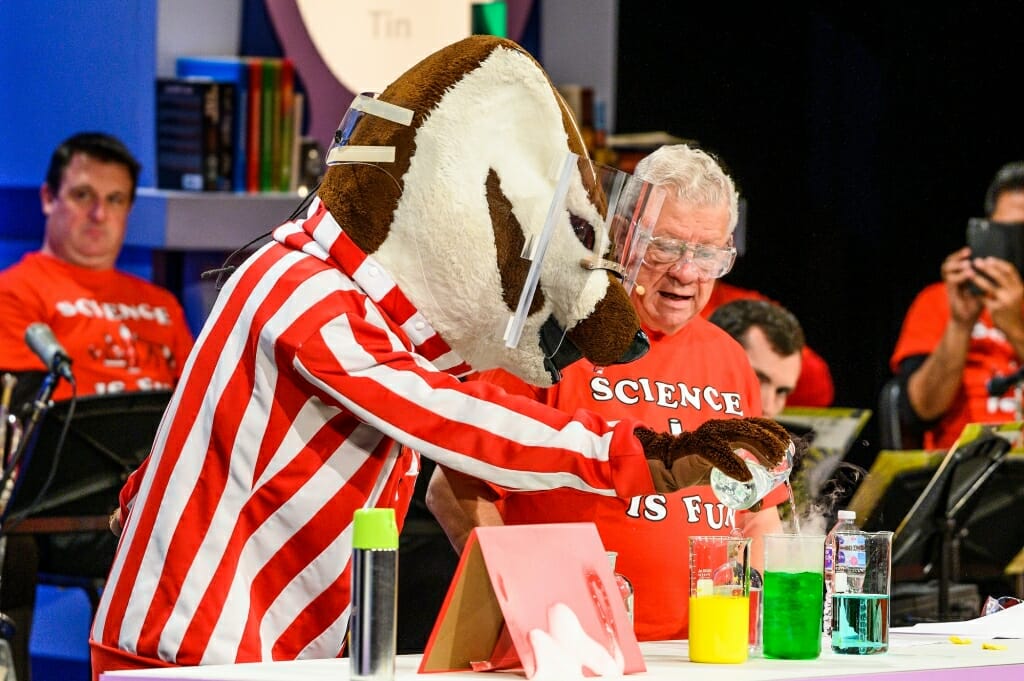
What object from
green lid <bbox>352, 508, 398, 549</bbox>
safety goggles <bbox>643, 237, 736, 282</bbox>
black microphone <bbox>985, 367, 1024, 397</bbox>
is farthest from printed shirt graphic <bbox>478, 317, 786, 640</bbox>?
black microphone <bbox>985, 367, 1024, 397</bbox>

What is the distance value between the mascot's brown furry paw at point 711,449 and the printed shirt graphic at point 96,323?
9.98ft

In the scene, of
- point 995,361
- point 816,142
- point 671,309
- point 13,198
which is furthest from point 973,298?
point 13,198

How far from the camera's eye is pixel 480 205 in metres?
1.67

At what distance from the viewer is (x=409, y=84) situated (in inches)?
67.6

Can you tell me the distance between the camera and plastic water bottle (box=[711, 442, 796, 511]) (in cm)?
157

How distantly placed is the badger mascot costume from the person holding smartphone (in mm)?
3320

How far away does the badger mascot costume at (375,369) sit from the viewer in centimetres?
160

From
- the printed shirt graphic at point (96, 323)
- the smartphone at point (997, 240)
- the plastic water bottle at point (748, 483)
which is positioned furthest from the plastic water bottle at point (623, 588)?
the smartphone at point (997, 240)

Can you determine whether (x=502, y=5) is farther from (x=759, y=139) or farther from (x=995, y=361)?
(x=995, y=361)

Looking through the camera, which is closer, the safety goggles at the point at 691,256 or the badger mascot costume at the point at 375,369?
the badger mascot costume at the point at 375,369

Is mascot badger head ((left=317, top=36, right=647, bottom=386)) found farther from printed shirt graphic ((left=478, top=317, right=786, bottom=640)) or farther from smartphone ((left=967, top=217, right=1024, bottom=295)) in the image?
smartphone ((left=967, top=217, right=1024, bottom=295))

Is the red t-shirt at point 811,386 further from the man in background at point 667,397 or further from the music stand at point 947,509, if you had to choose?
the man in background at point 667,397

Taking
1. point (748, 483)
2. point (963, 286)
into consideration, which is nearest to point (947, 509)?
point (963, 286)

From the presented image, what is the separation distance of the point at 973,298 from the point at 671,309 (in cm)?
276
